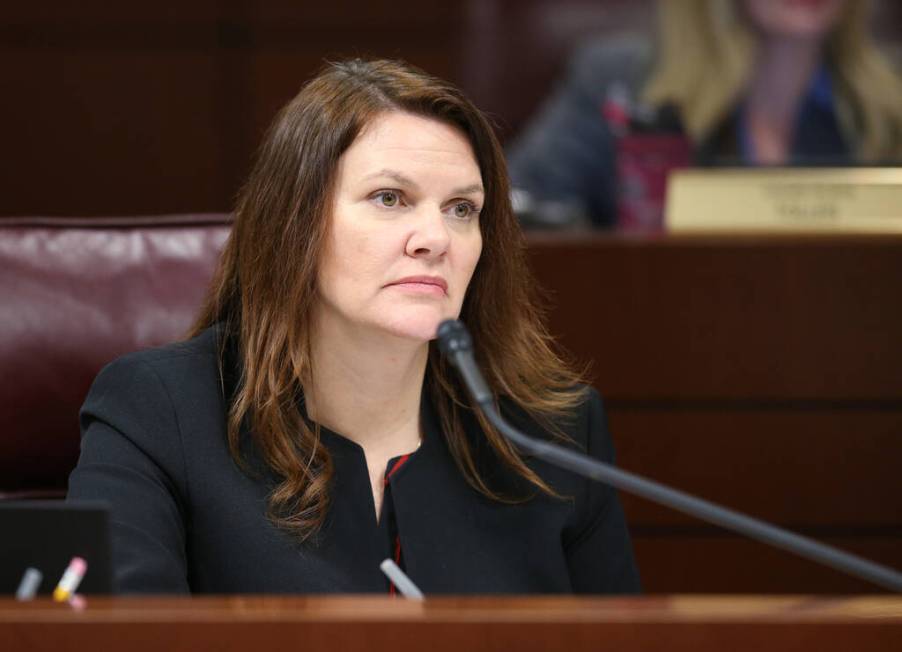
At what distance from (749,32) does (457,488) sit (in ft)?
6.80

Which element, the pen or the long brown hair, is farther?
the long brown hair

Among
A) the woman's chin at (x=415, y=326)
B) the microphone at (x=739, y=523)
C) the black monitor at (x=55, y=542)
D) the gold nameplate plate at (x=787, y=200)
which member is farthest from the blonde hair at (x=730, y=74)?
the black monitor at (x=55, y=542)

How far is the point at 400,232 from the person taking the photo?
4.60 feet

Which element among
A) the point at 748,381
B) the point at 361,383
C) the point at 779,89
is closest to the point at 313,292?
the point at 361,383

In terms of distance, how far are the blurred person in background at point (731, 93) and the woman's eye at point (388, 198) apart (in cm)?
158

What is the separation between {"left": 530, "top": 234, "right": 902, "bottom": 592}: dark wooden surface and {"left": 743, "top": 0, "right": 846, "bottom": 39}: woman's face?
1115mm

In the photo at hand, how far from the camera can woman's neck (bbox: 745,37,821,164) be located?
3.25m

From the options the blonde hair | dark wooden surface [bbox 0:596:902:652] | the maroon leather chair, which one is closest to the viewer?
dark wooden surface [bbox 0:596:902:652]

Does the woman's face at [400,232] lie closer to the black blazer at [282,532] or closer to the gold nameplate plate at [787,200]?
the black blazer at [282,532]

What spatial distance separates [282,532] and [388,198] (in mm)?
378

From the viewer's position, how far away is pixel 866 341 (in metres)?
2.30

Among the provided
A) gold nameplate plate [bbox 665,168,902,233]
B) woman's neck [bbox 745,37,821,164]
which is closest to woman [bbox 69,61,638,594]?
gold nameplate plate [bbox 665,168,902,233]

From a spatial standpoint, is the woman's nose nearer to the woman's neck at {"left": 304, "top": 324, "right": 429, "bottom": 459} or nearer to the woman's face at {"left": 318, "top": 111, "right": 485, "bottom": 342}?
the woman's face at {"left": 318, "top": 111, "right": 485, "bottom": 342}

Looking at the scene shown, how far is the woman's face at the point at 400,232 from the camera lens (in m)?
1.40
